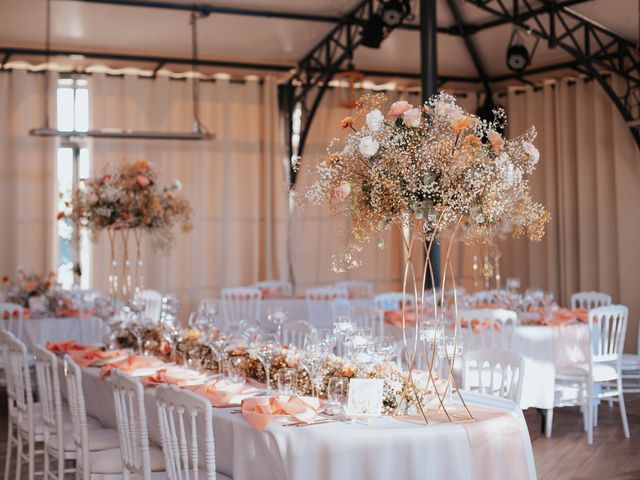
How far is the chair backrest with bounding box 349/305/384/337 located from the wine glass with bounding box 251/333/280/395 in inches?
90.4

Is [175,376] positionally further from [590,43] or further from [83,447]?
[590,43]

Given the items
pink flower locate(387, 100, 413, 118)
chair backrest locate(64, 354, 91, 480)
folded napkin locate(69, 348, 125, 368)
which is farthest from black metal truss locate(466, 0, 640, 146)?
chair backrest locate(64, 354, 91, 480)

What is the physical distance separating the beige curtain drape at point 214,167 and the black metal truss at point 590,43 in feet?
12.8

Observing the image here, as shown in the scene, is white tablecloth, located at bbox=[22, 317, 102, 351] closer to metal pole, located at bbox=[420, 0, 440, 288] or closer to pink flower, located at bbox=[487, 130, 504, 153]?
metal pole, located at bbox=[420, 0, 440, 288]

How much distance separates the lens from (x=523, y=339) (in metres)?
6.80

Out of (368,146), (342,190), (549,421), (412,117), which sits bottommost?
(549,421)

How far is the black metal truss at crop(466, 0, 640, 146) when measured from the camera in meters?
9.16

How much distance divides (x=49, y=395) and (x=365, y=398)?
1.98 m

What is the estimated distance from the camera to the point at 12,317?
7598 millimetres

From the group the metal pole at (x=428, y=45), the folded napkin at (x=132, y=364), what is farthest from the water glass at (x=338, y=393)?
the metal pole at (x=428, y=45)

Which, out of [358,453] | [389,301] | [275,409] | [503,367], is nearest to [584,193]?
[389,301]

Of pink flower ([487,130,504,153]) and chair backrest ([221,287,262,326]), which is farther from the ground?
pink flower ([487,130,504,153])

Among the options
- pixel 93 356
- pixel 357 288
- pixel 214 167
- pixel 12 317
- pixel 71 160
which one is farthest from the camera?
pixel 214 167

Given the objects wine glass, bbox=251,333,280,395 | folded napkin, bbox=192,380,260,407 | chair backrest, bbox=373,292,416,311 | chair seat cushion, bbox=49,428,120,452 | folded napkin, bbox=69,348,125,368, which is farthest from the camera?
chair backrest, bbox=373,292,416,311
